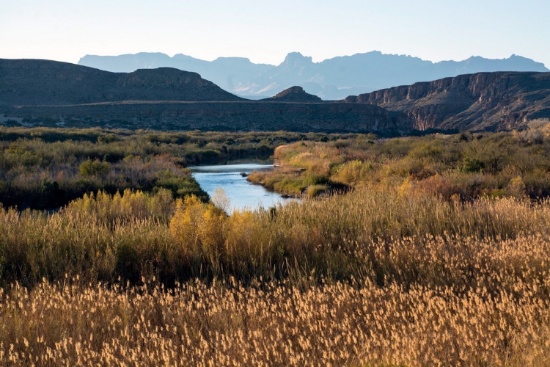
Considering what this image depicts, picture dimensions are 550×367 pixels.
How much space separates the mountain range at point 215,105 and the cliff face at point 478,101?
0.69 ft

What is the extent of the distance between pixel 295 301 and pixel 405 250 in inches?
96.3

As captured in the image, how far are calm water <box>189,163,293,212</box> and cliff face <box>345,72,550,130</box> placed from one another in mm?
71595

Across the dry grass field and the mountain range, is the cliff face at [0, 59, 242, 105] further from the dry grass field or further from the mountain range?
the dry grass field

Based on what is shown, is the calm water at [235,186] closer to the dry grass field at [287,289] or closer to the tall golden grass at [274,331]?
the dry grass field at [287,289]

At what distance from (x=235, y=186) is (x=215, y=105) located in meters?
75.1

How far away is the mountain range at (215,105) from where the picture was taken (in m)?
93.5

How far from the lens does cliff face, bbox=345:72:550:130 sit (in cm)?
10556

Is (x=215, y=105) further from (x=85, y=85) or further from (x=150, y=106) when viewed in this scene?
(x=85, y=85)

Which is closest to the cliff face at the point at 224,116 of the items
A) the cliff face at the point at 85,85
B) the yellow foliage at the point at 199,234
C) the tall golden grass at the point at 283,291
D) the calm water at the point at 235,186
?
the cliff face at the point at 85,85

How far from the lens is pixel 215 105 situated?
10294 centimetres

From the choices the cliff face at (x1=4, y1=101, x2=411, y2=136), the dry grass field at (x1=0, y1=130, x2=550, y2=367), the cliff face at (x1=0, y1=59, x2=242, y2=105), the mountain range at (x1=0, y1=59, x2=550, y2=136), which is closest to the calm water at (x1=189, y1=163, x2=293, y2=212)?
the dry grass field at (x1=0, y1=130, x2=550, y2=367)

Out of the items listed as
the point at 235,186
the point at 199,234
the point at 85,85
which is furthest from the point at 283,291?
the point at 85,85

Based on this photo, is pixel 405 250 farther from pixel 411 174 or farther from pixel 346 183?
pixel 346 183

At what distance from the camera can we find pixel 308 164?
3556cm
